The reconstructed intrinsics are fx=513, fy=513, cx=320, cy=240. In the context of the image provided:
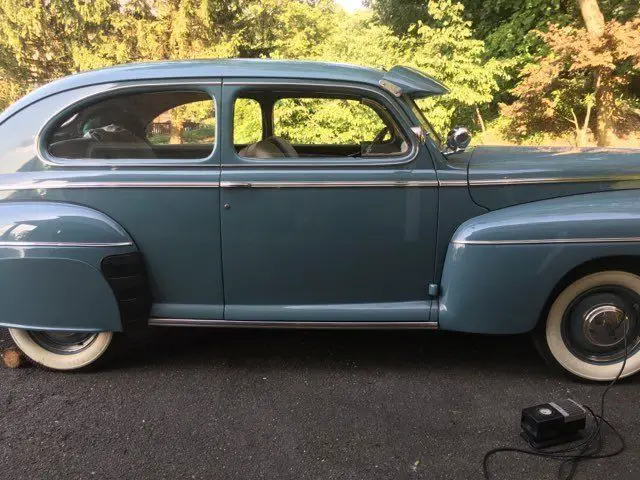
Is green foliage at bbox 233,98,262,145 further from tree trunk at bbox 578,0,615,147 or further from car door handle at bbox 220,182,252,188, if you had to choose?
tree trunk at bbox 578,0,615,147

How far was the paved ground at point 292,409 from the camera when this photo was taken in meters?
2.26

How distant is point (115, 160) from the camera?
289 cm

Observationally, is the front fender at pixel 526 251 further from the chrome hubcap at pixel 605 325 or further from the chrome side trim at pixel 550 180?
the chrome hubcap at pixel 605 325

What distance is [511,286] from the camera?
270 cm

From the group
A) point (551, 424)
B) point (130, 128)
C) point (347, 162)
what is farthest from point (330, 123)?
point (551, 424)

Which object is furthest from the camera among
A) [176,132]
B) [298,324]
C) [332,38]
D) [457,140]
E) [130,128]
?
[332,38]

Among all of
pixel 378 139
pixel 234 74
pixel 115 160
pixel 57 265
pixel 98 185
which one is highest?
pixel 234 74

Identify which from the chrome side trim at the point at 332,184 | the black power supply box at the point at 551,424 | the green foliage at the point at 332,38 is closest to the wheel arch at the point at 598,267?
the black power supply box at the point at 551,424

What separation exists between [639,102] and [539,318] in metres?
8.96

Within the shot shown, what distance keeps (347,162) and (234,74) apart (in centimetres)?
79

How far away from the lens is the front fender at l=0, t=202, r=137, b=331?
2750 millimetres

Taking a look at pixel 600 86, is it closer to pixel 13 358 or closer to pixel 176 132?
pixel 176 132

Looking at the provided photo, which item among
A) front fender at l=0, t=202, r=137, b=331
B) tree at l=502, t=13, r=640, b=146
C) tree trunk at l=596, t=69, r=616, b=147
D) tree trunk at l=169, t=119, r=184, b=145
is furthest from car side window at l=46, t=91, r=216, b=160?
tree trunk at l=596, t=69, r=616, b=147

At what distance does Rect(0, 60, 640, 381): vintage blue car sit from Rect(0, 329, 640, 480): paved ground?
34cm
